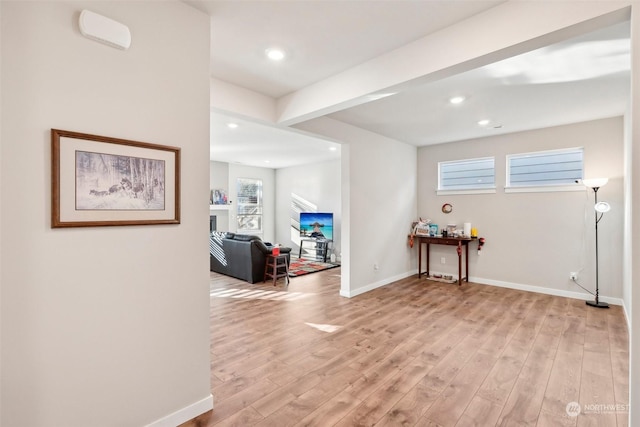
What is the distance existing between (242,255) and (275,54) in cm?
383

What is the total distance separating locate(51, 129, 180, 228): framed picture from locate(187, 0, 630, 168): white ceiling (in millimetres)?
1054

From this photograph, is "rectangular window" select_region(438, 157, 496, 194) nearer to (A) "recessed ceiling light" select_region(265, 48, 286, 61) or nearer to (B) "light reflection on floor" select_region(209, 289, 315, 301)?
(B) "light reflection on floor" select_region(209, 289, 315, 301)

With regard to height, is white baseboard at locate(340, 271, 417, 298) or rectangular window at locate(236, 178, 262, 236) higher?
rectangular window at locate(236, 178, 262, 236)

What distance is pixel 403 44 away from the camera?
236 cm

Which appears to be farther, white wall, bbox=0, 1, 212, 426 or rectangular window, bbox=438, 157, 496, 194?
rectangular window, bbox=438, 157, 496, 194

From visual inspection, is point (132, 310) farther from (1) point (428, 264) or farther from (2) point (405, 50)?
(1) point (428, 264)

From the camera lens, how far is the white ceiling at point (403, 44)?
1985 millimetres

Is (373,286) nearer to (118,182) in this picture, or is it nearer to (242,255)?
(242,255)

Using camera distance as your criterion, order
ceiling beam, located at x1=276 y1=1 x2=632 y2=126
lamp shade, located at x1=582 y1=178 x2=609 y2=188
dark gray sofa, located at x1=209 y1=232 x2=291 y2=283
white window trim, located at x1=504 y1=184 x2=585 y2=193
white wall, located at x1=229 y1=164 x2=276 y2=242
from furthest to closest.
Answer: white wall, located at x1=229 y1=164 x2=276 y2=242 → dark gray sofa, located at x1=209 y1=232 x2=291 y2=283 → white window trim, located at x1=504 y1=184 x2=585 y2=193 → lamp shade, located at x1=582 y1=178 x2=609 y2=188 → ceiling beam, located at x1=276 y1=1 x2=632 y2=126

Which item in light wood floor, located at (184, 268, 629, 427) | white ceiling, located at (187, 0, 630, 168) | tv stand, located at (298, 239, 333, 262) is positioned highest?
white ceiling, located at (187, 0, 630, 168)

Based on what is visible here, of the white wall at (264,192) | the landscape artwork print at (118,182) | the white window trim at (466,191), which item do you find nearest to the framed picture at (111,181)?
the landscape artwork print at (118,182)

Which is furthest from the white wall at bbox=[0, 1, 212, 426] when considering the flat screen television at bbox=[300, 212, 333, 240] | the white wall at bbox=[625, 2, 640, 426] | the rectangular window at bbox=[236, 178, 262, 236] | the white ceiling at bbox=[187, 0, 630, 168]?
the rectangular window at bbox=[236, 178, 262, 236]

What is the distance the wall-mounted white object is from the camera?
1479mm

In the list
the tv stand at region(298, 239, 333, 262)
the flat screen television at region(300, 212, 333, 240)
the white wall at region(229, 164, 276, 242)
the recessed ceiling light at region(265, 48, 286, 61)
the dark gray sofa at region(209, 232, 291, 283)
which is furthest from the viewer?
the white wall at region(229, 164, 276, 242)
